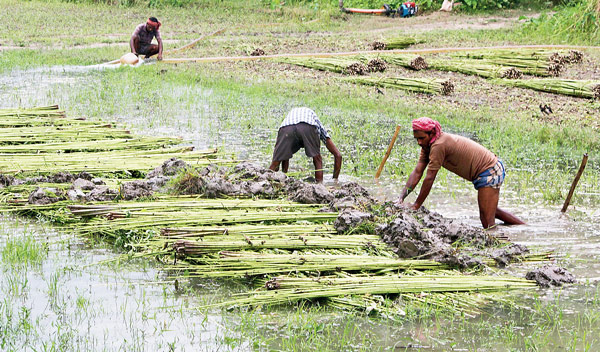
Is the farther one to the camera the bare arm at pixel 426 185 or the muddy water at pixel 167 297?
the bare arm at pixel 426 185

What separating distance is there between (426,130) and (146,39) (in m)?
9.00

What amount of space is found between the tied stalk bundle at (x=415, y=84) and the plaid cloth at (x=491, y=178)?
17.4ft

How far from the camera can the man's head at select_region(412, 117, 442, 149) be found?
543cm

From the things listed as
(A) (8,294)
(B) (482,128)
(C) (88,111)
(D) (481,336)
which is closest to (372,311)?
(D) (481,336)

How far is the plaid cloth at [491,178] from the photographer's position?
5684 mm

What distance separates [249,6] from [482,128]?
15904 mm

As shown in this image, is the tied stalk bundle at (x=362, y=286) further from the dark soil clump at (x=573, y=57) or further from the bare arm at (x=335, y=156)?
the dark soil clump at (x=573, y=57)

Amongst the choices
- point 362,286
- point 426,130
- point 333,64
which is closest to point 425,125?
point 426,130

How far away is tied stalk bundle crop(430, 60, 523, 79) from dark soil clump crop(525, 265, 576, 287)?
7.75 metres

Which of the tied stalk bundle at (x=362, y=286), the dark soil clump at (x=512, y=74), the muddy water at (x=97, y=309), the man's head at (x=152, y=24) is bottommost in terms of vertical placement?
the muddy water at (x=97, y=309)

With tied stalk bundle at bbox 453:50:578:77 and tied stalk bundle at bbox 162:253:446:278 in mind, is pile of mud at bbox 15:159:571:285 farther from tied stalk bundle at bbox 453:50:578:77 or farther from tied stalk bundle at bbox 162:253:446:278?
tied stalk bundle at bbox 453:50:578:77

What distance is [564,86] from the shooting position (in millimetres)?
10594

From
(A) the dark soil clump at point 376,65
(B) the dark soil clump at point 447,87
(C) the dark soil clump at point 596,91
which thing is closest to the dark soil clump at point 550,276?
(C) the dark soil clump at point 596,91

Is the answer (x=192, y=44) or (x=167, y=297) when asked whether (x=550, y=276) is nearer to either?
(x=167, y=297)
